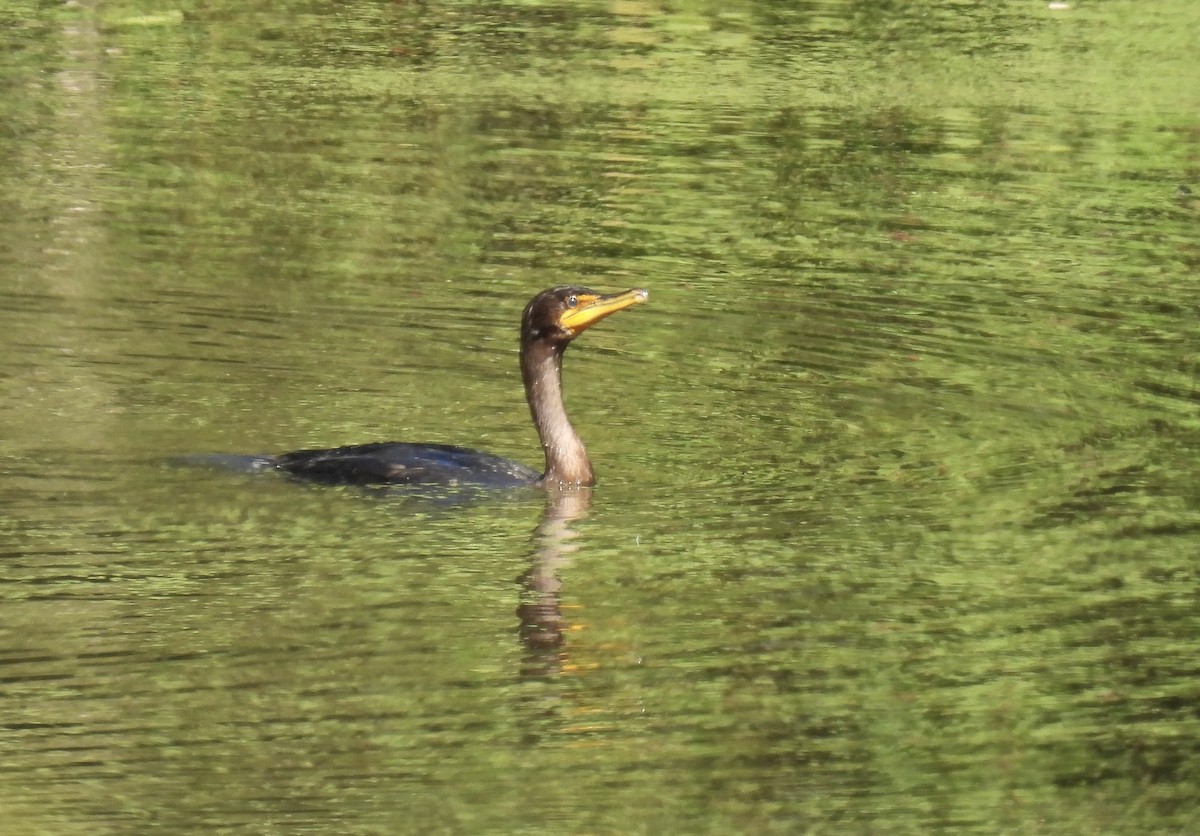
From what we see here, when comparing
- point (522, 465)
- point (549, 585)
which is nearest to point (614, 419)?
point (522, 465)

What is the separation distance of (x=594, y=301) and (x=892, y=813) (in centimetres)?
367

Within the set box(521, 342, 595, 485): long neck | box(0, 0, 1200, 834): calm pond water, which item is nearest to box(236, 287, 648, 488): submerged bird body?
box(521, 342, 595, 485): long neck

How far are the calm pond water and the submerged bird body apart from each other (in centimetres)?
12

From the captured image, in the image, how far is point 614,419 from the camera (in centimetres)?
1020

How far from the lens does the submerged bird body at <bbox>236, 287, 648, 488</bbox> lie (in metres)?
8.97

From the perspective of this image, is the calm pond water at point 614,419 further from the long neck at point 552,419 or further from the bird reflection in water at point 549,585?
the long neck at point 552,419

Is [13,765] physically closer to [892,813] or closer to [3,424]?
[892,813]

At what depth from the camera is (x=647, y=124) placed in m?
15.9

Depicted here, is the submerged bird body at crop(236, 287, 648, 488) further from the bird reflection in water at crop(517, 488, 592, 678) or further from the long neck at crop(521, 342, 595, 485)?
the bird reflection in water at crop(517, 488, 592, 678)

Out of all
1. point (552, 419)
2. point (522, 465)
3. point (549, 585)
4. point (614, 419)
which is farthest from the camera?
point (614, 419)

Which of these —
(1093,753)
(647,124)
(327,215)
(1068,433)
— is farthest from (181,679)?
(647,124)

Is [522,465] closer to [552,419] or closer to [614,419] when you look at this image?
[552,419]

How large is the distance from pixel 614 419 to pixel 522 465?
2.72ft

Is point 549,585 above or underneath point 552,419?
underneath
